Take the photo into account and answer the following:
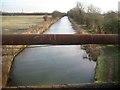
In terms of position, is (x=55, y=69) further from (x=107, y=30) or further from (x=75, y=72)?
(x=107, y=30)

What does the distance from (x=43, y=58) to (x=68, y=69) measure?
2523mm

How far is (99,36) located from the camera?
1.50 metres

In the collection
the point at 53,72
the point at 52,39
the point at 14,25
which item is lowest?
the point at 53,72

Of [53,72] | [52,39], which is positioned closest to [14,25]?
[53,72]

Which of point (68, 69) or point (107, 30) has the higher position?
point (107, 30)

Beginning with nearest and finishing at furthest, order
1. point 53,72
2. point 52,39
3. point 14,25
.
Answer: point 52,39, point 53,72, point 14,25

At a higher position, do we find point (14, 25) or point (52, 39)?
point (52, 39)

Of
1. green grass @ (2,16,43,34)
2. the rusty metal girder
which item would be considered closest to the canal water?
green grass @ (2,16,43,34)

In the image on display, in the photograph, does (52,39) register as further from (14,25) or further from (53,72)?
(14,25)

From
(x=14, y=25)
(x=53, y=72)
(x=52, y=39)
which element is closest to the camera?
(x=52, y=39)

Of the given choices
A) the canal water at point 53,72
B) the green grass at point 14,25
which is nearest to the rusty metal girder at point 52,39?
the canal water at point 53,72

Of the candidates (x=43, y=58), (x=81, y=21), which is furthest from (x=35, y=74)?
(x=81, y=21)

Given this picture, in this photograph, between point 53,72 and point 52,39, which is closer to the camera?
point 52,39

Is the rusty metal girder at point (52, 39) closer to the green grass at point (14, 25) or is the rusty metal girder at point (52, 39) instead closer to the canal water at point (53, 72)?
the canal water at point (53, 72)
